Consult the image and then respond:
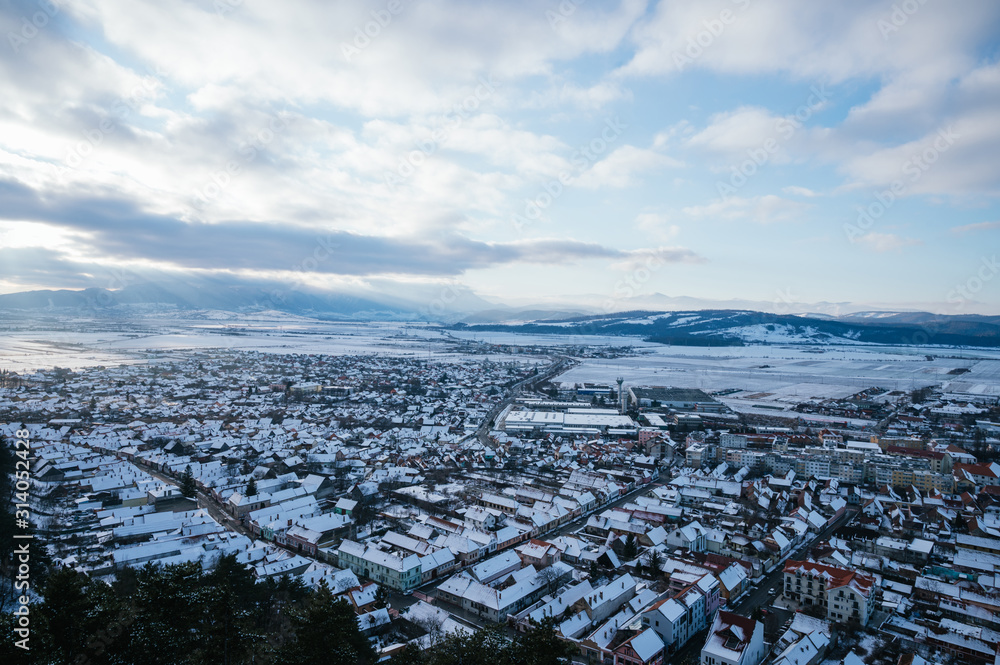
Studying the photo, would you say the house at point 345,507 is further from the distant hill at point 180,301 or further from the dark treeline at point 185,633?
the distant hill at point 180,301

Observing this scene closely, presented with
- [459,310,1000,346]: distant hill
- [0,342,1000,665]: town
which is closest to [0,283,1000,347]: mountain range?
[459,310,1000,346]: distant hill

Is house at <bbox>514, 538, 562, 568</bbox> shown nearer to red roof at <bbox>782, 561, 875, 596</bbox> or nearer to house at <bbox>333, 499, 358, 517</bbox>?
red roof at <bbox>782, 561, 875, 596</bbox>

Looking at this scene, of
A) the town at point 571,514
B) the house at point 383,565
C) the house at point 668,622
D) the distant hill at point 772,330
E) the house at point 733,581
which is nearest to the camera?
the house at point 668,622

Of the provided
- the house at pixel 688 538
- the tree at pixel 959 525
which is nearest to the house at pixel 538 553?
the house at pixel 688 538

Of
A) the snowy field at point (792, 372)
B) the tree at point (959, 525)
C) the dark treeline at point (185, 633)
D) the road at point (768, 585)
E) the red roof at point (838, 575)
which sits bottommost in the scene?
the road at point (768, 585)

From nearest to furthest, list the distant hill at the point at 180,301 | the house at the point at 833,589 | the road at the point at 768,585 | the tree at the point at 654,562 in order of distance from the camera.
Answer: the house at the point at 833,589 → the road at the point at 768,585 → the tree at the point at 654,562 → the distant hill at the point at 180,301
